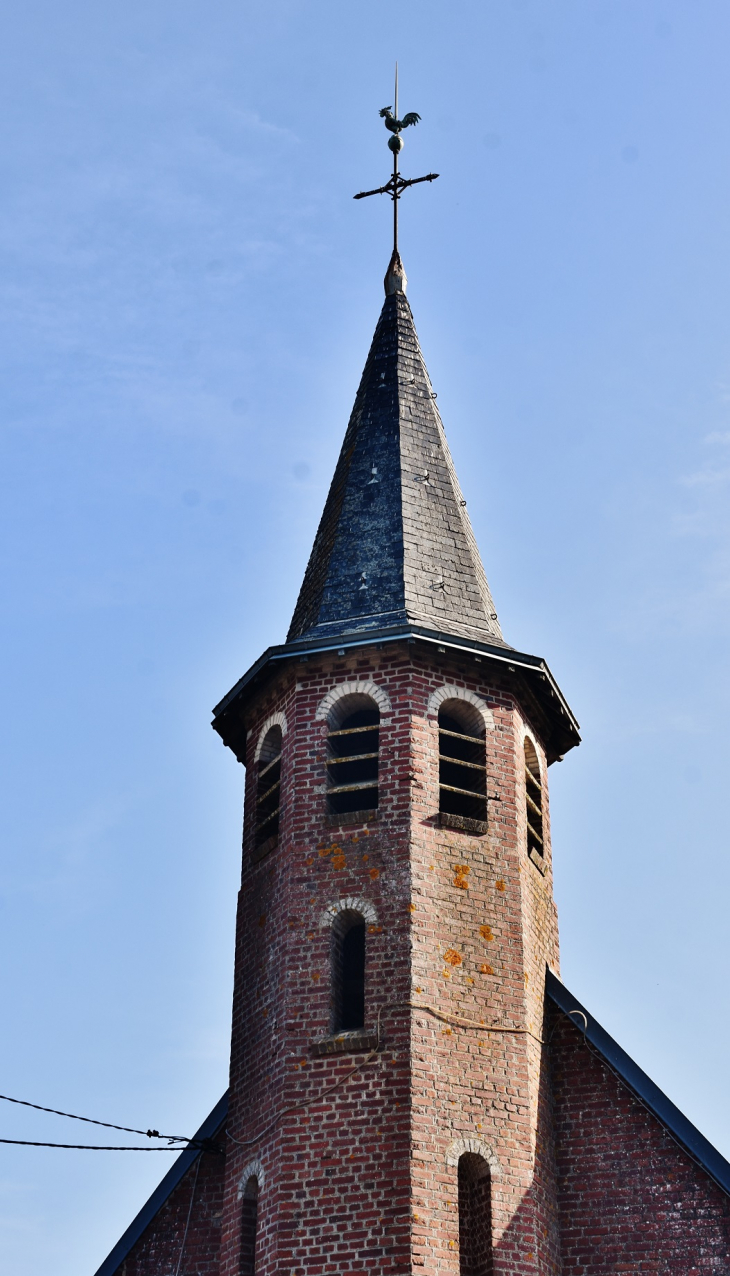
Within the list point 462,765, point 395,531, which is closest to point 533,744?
point 462,765

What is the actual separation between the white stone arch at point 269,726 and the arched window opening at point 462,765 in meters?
1.83

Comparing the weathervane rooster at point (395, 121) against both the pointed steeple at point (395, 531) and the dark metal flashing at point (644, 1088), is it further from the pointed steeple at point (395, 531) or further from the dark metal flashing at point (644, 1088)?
the dark metal flashing at point (644, 1088)

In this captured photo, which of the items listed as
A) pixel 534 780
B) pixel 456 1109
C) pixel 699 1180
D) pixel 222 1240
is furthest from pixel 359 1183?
pixel 534 780

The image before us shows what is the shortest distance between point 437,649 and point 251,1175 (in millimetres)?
6048

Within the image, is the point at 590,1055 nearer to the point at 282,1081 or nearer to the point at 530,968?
the point at 530,968

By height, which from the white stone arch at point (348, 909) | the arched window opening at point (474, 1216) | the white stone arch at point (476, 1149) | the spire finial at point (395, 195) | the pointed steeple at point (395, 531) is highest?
the spire finial at point (395, 195)

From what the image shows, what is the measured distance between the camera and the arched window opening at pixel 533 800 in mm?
20516

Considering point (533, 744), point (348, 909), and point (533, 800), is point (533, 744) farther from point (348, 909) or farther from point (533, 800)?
point (348, 909)

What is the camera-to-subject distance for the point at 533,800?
68.7 ft

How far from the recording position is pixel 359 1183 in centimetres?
1659

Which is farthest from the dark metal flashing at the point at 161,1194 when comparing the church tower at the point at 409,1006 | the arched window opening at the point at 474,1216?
the arched window opening at the point at 474,1216

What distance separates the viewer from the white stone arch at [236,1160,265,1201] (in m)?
17.4

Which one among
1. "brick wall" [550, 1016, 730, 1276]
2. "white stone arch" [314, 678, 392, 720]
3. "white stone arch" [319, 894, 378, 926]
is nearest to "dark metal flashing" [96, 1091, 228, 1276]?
"white stone arch" [319, 894, 378, 926]

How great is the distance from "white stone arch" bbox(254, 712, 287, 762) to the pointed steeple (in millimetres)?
920
